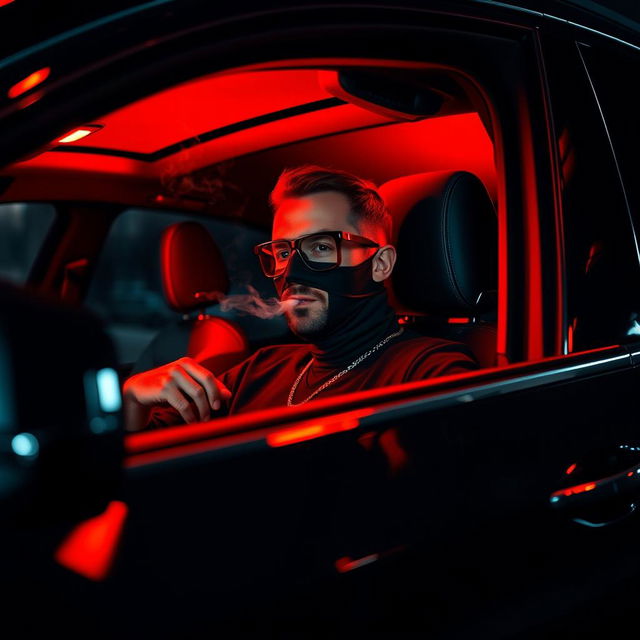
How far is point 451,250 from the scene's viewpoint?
1945 mm

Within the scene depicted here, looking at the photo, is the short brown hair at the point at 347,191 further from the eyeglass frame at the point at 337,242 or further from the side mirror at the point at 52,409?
the side mirror at the point at 52,409

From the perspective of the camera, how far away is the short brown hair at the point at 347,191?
2281mm

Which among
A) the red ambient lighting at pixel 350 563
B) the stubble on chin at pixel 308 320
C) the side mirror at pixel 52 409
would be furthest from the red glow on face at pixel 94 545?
the stubble on chin at pixel 308 320

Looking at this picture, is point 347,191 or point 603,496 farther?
point 347,191

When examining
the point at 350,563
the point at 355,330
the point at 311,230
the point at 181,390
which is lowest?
the point at 350,563

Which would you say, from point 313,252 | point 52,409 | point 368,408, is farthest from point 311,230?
point 52,409

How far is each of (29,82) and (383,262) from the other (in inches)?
51.9

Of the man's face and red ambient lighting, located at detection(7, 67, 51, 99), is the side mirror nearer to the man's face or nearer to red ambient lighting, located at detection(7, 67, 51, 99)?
red ambient lighting, located at detection(7, 67, 51, 99)

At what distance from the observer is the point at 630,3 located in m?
2.14

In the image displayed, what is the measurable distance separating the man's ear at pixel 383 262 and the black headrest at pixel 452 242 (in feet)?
0.28

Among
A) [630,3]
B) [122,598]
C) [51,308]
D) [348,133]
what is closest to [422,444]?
[122,598]

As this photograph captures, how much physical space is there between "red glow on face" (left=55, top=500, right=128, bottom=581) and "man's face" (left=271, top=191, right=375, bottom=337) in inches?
43.8

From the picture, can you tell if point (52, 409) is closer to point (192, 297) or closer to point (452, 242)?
point (452, 242)

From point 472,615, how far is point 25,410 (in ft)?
2.91
